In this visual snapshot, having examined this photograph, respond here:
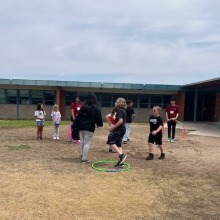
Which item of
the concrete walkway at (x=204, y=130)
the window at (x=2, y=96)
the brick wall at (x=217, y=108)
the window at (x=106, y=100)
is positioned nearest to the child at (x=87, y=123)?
the concrete walkway at (x=204, y=130)

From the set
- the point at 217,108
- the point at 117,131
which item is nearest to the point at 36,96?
the point at 217,108

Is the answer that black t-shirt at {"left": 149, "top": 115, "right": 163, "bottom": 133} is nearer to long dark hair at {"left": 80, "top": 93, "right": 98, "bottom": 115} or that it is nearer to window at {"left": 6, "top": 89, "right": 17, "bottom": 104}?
long dark hair at {"left": 80, "top": 93, "right": 98, "bottom": 115}

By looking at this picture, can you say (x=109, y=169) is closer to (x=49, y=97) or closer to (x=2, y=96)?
(x=49, y=97)

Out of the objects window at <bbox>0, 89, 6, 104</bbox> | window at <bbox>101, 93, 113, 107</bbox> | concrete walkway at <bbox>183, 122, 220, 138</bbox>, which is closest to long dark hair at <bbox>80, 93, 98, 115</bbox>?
concrete walkway at <bbox>183, 122, 220, 138</bbox>

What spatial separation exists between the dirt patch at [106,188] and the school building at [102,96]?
17459mm

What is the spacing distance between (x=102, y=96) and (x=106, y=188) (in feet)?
72.5

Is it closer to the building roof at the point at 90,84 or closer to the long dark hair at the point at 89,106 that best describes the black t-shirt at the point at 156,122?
the long dark hair at the point at 89,106

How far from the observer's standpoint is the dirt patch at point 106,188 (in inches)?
187

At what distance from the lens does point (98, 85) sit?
2633cm

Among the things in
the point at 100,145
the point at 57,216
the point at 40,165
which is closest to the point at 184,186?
→ the point at 57,216

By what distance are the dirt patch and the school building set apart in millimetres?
17459

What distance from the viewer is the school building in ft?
86.8

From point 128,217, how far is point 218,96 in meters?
24.4

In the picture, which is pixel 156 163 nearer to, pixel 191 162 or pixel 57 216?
pixel 191 162
